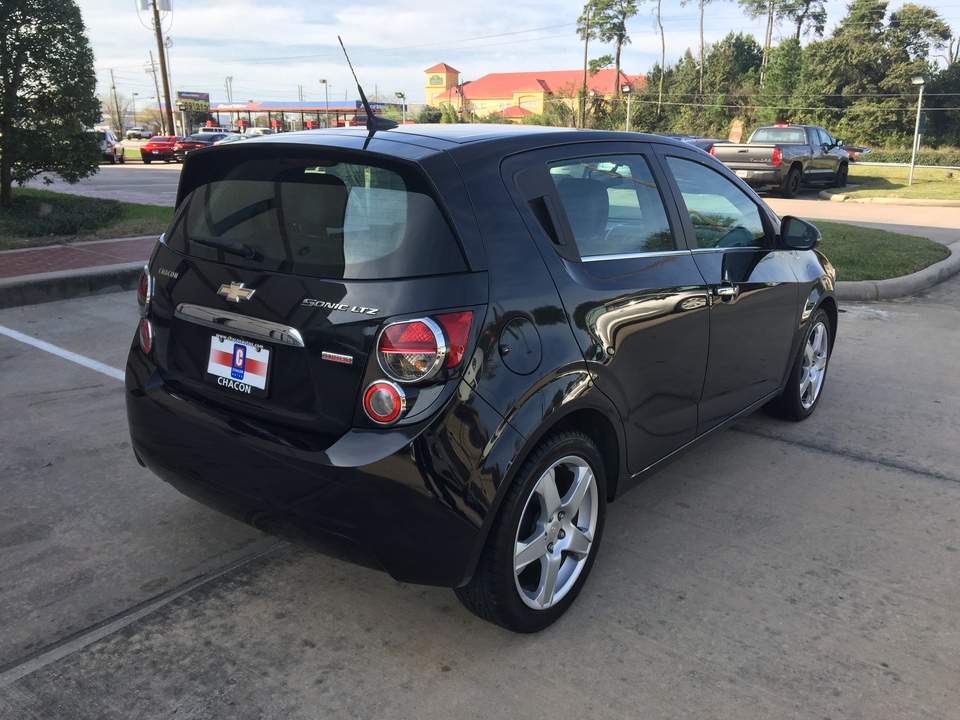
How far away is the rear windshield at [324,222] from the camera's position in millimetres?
2518

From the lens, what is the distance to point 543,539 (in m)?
2.82

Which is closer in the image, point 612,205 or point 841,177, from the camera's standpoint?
point 612,205

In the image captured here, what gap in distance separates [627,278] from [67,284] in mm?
6270

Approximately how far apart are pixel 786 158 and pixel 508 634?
19793 millimetres

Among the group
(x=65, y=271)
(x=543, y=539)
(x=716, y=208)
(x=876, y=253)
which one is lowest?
(x=876, y=253)

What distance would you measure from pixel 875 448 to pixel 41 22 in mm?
11273

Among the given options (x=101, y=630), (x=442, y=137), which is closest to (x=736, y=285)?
(x=442, y=137)

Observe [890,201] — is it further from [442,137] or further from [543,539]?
[543,539]

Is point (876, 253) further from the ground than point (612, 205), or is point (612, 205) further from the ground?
point (612, 205)

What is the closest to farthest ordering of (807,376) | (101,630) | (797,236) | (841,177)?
(101,630)
(797,236)
(807,376)
(841,177)

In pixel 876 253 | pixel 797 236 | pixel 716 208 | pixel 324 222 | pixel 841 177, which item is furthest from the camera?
pixel 841 177

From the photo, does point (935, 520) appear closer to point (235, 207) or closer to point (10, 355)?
point (235, 207)

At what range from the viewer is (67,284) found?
759 centimetres

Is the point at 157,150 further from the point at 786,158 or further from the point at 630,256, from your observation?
the point at 630,256
